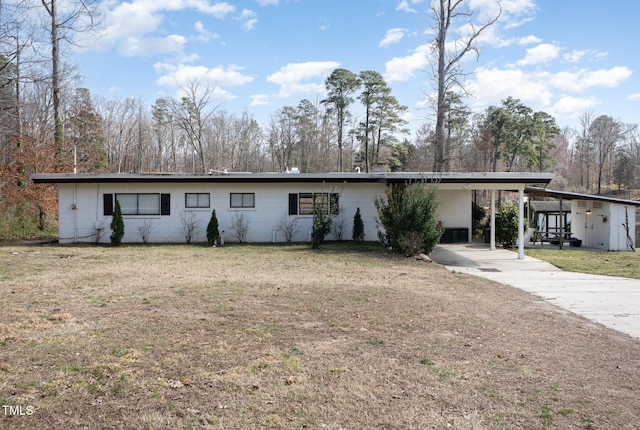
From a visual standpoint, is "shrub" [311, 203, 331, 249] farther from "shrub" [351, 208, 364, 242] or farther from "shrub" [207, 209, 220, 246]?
"shrub" [207, 209, 220, 246]

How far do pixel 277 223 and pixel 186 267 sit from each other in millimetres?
6371

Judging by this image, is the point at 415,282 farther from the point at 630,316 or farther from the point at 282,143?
the point at 282,143

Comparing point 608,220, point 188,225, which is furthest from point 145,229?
point 608,220

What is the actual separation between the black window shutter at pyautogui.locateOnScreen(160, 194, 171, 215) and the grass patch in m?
12.9

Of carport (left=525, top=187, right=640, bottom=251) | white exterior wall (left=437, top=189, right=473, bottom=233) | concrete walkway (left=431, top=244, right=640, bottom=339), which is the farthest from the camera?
white exterior wall (left=437, top=189, right=473, bottom=233)

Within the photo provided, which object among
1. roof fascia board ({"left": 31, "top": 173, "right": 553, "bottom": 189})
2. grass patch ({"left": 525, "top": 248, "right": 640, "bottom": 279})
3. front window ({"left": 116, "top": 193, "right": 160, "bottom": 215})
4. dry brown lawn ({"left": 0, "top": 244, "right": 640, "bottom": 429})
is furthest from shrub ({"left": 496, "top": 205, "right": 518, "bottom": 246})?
front window ({"left": 116, "top": 193, "right": 160, "bottom": 215})

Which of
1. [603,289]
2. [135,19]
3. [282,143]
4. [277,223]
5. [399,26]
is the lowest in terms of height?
[603,289]

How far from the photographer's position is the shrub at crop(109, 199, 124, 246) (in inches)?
579

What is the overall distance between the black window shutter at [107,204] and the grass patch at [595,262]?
14859 millimetres

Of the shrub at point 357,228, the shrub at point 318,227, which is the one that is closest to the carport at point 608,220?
the shrub at point 357,228

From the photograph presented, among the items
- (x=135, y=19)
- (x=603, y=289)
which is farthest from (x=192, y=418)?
(x=135, y=19)

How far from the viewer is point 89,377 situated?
3605 millimetres

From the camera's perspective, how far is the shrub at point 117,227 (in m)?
14.7

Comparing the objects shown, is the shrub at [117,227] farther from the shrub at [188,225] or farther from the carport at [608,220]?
the carport at [608,220]
